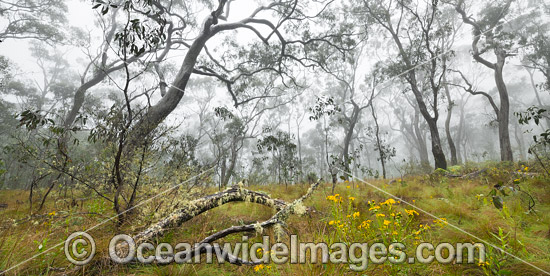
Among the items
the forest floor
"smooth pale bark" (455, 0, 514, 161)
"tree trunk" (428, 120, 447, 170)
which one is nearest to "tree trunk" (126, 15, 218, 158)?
the forest floor

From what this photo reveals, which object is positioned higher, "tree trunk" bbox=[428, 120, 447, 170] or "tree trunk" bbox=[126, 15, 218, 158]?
"tree trunk" bbox=[126, 15, 218, 158]

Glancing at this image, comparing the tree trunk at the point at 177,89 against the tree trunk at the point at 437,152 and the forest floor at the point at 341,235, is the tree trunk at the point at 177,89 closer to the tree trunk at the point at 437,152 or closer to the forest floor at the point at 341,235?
the forest floor at the point at 341,235

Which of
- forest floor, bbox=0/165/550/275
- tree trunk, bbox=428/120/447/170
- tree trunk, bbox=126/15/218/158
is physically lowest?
forest floor, bbox=0/165/550/275

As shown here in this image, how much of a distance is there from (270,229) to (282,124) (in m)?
29.0

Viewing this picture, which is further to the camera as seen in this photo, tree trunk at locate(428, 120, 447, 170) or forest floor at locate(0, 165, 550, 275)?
tree trunk at locate(428, 120, 447, 170)

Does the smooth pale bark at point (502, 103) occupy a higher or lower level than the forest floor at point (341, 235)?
higher

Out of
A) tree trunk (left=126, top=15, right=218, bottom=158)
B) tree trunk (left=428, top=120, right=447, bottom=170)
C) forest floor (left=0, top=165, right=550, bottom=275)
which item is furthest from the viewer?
tree trunk (left=428, top=120, right=447, bottom=170)

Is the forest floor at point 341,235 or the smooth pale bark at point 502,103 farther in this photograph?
the smooth pale bark at point 502,103

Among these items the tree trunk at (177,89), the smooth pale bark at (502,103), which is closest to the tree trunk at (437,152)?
the smooth pale bark at (502,103)

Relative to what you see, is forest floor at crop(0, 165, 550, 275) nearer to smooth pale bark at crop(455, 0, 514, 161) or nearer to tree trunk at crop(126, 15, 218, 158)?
tree trunk at crop(126, 15, 218, 158)

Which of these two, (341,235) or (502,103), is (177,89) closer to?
(341,235)

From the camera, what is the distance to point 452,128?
3172 cm

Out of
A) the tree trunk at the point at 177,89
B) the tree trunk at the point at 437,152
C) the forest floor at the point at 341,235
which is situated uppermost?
the tree trunk at the point at 177,89

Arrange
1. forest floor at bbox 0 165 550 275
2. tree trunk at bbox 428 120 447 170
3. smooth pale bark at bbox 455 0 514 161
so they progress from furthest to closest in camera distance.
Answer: smooth pale bark at bbox 455 0 514 161, tree trunk at bbox 428 120 447 170, forest floor at bbox 0 165 550 275
